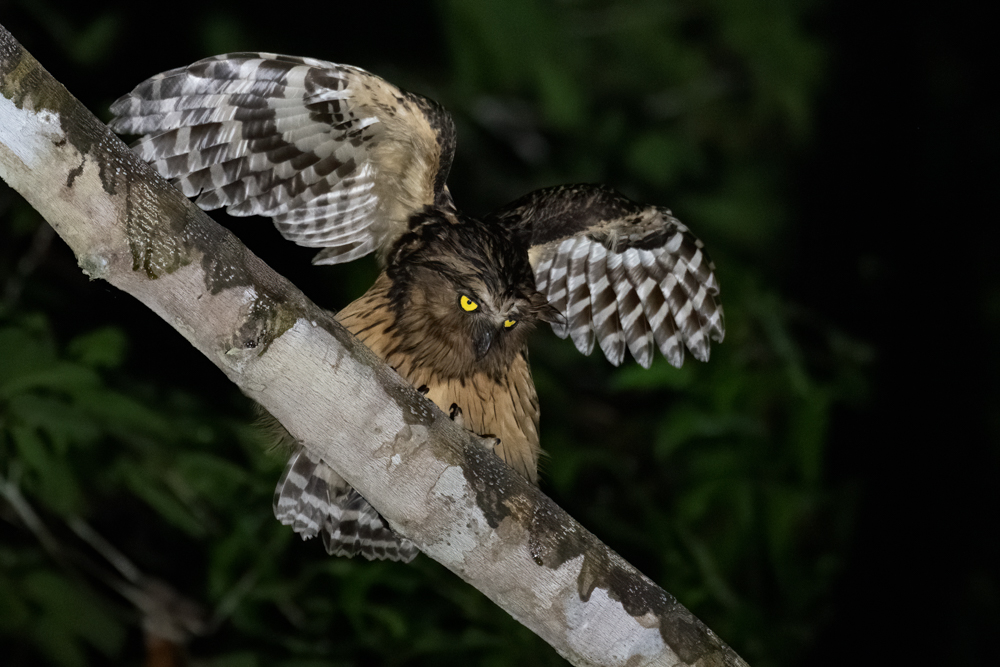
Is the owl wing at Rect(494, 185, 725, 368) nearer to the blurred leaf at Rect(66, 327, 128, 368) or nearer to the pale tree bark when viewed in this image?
the pale tree bark

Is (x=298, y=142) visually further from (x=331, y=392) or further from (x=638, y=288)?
(x=638, y=288)

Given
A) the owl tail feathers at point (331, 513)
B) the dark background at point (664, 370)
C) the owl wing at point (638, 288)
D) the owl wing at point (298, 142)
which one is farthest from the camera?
the dark background at point (664, 370)

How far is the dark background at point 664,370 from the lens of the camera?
3.17 metres

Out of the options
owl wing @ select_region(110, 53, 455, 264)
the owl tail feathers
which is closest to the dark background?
the owl tail feathers

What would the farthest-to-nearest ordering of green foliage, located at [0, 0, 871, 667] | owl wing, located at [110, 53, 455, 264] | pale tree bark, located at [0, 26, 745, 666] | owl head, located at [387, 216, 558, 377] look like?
green foliage, located at [0, 0, 871, 667] < owl head, located at [387, 216, 558, 377] < owl wing, located at [110, 53, 455, 264] < pale tree bark, located at [0, 26, 745, 666]

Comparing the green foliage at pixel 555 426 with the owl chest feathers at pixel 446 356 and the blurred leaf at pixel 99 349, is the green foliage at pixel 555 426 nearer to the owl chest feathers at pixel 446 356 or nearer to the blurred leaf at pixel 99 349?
the blurred leaf at pixel 99 349

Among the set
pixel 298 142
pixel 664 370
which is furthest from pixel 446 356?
pixel 664 370

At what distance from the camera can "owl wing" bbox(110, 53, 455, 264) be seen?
2.06 m

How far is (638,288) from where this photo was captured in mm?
2850

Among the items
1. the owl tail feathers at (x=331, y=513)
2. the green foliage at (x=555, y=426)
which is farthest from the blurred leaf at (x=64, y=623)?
the owl tail feathers at (x=331, y=513)

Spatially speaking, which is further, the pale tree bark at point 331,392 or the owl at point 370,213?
the owl at point 370,213

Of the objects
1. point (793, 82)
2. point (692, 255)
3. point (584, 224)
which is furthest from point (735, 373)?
point (793, 82)

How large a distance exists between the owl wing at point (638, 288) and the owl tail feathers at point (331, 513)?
2.58ft

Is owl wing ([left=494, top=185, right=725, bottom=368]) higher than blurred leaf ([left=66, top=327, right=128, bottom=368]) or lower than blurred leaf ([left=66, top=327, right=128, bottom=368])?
higher
